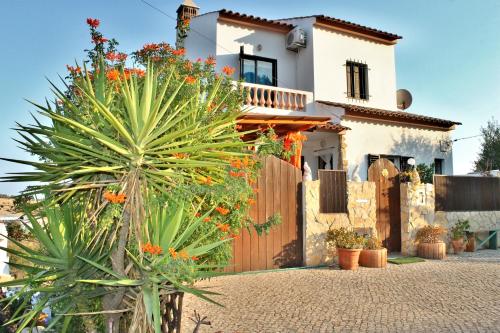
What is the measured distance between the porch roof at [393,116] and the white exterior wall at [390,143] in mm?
242

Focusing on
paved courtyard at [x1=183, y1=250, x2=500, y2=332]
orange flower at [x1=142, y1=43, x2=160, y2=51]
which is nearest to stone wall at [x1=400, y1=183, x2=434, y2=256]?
paved courtyard at [x1=183, y1=250, x2=500, y2=332]

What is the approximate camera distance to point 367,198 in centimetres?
1167

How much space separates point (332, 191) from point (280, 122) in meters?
2.66

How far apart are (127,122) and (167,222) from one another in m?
0.95

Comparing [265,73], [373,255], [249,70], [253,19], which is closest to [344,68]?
[265,73]

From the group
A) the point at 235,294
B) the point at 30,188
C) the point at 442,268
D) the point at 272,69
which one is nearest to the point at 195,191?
the point at 30,188

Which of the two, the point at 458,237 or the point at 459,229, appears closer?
the point at 458,237

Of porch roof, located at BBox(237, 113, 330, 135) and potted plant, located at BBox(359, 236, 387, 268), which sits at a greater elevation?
porch roof, located at BBox(237, 113, 330, 135)

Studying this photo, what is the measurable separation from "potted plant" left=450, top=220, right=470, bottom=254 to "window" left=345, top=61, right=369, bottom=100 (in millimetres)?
6918

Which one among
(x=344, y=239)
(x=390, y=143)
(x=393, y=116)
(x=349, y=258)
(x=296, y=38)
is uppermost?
(x=296, y=38)

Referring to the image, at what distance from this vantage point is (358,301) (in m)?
6.92

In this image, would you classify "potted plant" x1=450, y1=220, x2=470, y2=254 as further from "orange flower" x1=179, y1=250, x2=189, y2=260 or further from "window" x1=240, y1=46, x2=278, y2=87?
"orange flower" x1=179, y1=250, x2=189, y2=260

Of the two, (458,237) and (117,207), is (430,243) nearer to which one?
(458,237)

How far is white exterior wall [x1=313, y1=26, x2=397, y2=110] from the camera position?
16562mm
